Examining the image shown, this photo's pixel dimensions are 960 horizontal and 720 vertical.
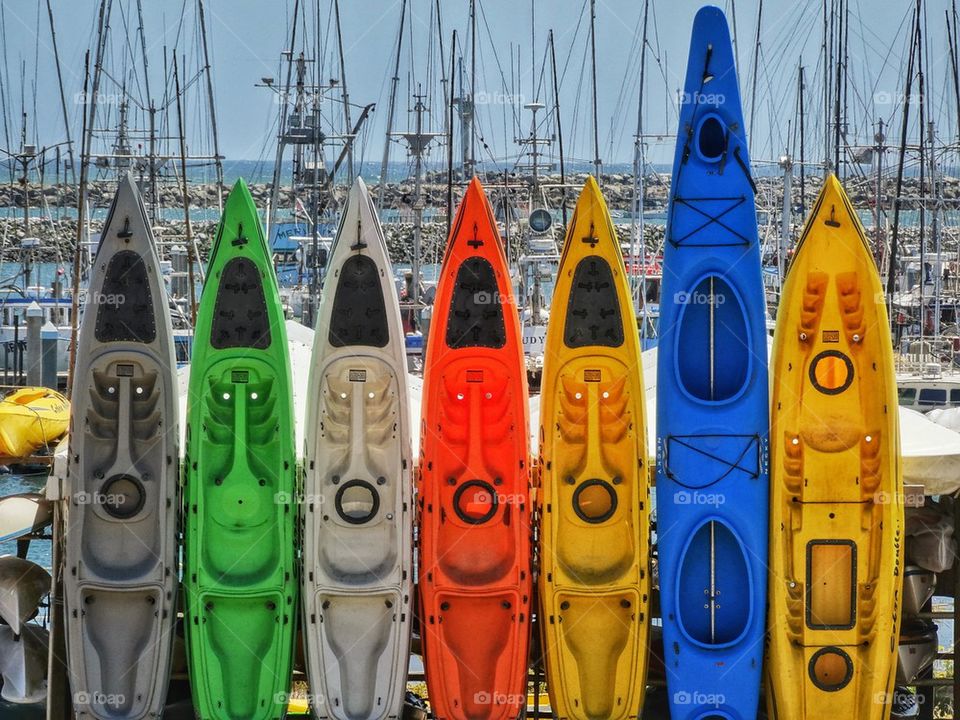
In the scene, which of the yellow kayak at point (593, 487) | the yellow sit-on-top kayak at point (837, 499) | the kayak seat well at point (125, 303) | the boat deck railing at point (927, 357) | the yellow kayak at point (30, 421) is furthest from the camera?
the boat deck railing at point (927, 357)

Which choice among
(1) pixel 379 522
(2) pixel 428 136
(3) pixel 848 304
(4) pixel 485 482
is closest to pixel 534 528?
(4) pixel 485 482

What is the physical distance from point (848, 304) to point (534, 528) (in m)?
2.20

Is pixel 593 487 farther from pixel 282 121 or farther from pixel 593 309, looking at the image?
pixel 282 121

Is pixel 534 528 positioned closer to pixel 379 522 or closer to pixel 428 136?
pixel 379 522

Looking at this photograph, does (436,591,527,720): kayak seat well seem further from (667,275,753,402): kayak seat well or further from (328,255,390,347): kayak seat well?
(667,275,753,402): kayak seat well

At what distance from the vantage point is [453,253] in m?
7.13

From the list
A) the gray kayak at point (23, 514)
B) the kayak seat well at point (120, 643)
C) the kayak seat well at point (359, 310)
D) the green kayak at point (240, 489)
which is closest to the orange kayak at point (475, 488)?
the kayak seat well at point (359, 310)

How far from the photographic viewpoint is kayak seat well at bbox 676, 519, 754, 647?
700 cm

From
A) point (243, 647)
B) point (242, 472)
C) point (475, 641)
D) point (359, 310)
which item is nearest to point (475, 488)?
point (475, 641)

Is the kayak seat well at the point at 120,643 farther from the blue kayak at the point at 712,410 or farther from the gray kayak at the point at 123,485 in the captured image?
the blue kayak at the point at 712,410

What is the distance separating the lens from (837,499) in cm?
684

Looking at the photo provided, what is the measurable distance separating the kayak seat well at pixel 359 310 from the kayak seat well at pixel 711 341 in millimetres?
1688

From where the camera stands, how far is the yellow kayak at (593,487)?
6941 millimetres

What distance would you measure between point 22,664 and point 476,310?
3.43m
